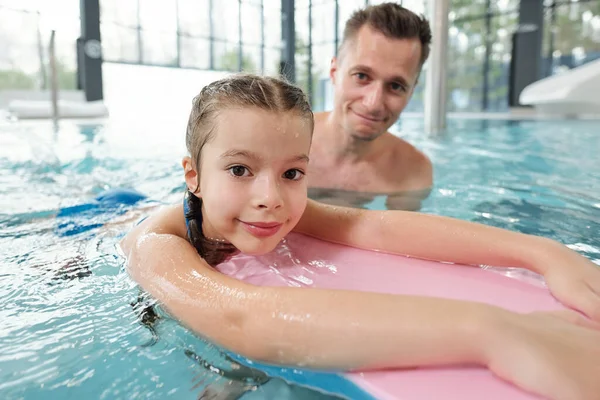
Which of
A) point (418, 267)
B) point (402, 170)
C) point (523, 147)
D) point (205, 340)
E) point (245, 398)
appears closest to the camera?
point (245, 398)

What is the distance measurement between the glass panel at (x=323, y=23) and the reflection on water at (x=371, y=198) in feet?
51.1

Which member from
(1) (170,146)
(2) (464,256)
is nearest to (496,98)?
(1) (170,146)

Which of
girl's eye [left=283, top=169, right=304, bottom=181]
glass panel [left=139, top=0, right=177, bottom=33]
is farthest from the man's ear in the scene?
glass panel [left=139, top=0, right=177, bottom=33]

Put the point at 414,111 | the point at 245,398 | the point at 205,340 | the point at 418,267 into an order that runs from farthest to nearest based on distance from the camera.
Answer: the point at 414,111, the point at 418,267, the point at 205,340, the point at 245,398

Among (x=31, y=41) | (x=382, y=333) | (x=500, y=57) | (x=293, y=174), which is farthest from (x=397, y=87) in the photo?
(x=500, y=57)

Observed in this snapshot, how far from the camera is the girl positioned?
3.00 ft

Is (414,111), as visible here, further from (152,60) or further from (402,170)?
(402,170)

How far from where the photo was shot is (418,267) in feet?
4.83

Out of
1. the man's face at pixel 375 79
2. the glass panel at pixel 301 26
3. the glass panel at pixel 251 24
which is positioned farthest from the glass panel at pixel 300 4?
the man's face at pixel 375 79

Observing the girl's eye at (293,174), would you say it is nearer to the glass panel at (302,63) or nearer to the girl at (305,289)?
the girl at (305,289)

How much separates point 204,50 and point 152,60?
2163 mm

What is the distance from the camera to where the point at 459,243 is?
148cm

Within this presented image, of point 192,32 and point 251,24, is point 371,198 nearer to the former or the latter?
point 192,32

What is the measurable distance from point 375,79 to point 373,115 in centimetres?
19
